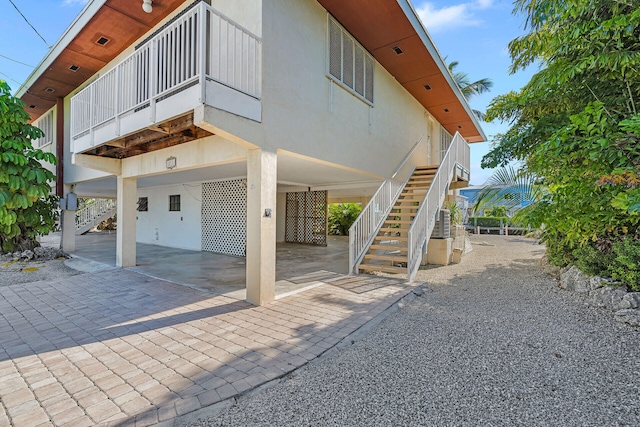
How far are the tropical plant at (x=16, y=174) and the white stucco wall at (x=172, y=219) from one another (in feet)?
15.0

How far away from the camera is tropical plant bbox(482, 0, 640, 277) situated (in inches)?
165

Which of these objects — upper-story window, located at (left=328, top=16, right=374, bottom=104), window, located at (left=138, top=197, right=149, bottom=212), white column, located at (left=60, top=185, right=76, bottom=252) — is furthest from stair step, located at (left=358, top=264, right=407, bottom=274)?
window, located at (left=138, top=197, right=149, bottom=212)

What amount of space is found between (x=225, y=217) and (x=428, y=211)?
24.1 feet

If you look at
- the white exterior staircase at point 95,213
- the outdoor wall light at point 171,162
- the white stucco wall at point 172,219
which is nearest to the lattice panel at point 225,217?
the white stucco wall at point 172,219

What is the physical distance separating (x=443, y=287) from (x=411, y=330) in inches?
109

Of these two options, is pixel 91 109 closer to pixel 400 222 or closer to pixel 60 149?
pixel 60 149

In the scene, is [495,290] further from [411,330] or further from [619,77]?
[619,77]

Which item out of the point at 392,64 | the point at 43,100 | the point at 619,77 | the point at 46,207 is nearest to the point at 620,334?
the point at 619,77

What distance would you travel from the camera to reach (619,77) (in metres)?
4.71

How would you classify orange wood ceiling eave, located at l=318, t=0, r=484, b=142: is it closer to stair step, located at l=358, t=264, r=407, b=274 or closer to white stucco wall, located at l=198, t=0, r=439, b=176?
white stucco wall, located at l=198, t=0, r=439, b=176

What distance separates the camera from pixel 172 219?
13.4 metres

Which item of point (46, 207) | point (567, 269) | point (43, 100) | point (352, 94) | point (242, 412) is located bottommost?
point (242, 412)

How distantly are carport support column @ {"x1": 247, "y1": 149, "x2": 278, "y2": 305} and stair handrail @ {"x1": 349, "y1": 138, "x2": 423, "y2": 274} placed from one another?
2547 millimetres

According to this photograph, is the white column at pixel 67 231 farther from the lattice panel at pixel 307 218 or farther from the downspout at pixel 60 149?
the lattice panel at pixel 307 218
